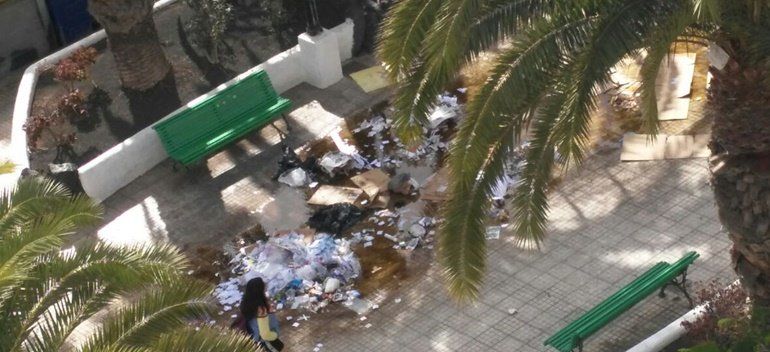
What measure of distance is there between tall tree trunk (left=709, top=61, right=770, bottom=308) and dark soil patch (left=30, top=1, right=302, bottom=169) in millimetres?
8198

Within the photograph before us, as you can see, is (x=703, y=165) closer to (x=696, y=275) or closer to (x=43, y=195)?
(x=696, y=275)

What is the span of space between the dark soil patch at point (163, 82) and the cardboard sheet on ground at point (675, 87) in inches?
203

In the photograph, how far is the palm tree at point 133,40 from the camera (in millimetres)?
16797

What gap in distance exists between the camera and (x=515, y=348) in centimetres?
1270

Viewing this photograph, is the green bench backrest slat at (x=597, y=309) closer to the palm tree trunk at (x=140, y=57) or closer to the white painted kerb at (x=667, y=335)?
the white painted kerb at (x=667, y=335)

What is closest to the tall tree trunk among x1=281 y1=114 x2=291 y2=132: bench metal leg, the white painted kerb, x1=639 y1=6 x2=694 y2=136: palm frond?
the white painted kerb

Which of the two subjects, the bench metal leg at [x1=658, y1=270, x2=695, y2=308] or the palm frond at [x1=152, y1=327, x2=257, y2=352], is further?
the bench metal leg at [x1=658, y1=270, x2=695, y2=308]

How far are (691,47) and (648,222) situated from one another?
12.4 feet

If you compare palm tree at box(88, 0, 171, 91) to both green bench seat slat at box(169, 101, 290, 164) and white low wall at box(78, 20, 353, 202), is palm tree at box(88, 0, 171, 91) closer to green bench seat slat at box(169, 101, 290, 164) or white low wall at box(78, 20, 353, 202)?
white low wall at box(78, 20, 353, 202)

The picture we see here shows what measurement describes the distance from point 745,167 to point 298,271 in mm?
4860

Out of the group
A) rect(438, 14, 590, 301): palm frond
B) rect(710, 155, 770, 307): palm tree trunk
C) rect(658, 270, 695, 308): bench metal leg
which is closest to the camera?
rect(438, 14, 590, 301): palm frond

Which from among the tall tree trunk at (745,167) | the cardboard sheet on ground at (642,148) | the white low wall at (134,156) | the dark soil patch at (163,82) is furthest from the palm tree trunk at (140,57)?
the tall tree trunk at (745,167)

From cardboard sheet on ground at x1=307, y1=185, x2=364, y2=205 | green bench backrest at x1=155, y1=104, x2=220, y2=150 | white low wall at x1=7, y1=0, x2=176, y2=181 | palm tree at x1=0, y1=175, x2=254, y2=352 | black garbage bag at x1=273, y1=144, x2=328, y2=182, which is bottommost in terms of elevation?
cardboard sheet on ground at x1=307, y1=185, x2=364, y2=205

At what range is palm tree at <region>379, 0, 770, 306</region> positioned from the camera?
10188 mm
